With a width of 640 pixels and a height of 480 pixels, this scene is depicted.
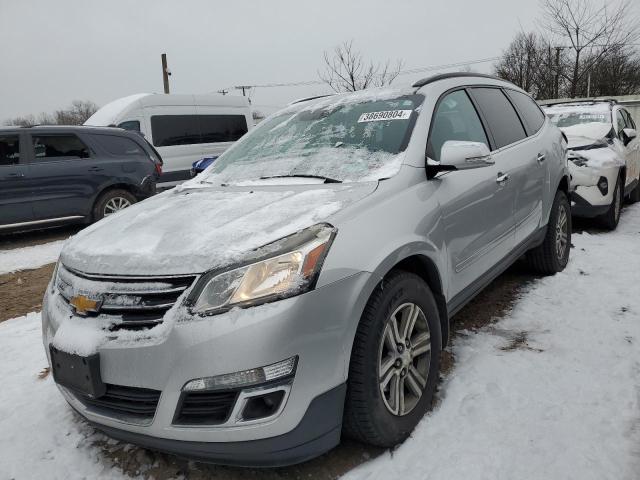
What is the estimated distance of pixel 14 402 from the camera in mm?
2570

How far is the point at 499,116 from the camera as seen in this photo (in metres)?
3.42

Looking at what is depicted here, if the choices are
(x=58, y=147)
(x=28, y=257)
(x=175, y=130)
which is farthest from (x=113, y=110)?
(x=28, y=257)

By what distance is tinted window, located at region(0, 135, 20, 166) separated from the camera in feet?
21.8

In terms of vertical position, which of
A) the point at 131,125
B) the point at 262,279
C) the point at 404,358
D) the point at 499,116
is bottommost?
the point at 404,358

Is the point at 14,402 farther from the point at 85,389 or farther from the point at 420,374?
the point at 420,374

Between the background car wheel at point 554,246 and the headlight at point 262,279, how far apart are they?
9.55 ft

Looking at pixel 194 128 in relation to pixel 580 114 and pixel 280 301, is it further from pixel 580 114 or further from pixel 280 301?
pixel 280 301

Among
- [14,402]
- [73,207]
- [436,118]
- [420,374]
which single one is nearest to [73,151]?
[73,207]

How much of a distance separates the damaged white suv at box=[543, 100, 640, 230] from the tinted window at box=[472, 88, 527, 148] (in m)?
2.36

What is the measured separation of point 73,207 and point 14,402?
16.5ft

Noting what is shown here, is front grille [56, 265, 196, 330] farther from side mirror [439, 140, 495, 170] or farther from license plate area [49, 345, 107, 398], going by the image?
side mirror [439, 140, 495, 170]

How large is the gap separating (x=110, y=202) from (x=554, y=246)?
6138 millimetres

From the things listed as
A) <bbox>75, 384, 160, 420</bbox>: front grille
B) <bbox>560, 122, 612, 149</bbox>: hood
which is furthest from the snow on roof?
<bbox>75, 384, 160, 420</bbox>: front grille

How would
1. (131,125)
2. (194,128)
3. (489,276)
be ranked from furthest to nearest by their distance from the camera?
1. (194,128)
2. (131,125)
3. (489,276)
